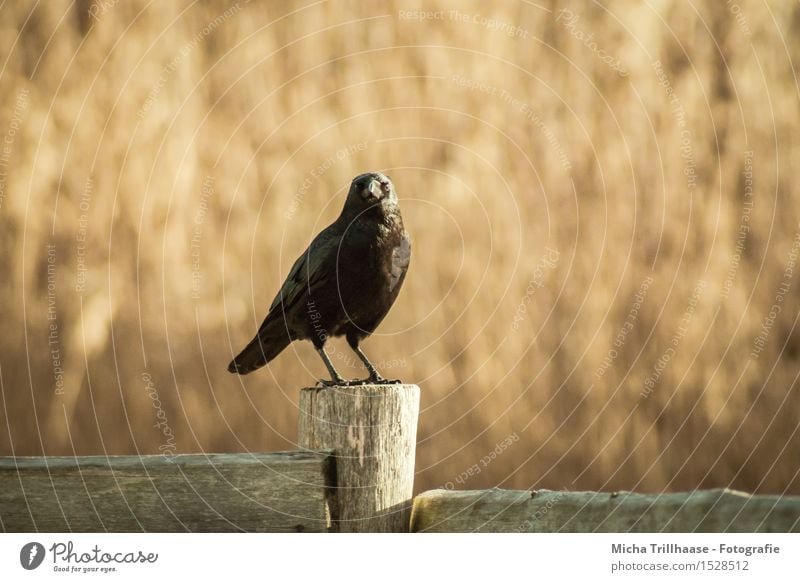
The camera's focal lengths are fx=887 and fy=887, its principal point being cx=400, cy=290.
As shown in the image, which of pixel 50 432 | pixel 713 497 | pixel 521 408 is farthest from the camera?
pixel 521 408

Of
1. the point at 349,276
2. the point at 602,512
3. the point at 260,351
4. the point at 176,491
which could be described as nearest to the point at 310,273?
the point at 349,276

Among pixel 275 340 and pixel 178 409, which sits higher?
pixel 275 340

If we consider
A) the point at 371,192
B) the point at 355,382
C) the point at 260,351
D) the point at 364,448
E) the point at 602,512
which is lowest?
the point at 602,512

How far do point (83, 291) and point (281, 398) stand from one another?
41.8 inches

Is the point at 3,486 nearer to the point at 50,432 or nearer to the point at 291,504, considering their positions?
the point at 291,504

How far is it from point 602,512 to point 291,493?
0.88m

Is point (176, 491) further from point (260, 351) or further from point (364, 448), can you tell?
point (260, 351)

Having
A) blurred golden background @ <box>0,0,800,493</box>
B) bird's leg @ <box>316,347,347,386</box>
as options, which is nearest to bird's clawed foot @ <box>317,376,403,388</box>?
bird's leg @ <box>316,347,347,386</box>

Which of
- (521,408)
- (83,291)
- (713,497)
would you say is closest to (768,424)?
(521,408)

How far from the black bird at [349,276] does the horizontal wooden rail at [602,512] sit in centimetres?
80

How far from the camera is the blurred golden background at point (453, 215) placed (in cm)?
424

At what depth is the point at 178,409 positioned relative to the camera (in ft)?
13.9

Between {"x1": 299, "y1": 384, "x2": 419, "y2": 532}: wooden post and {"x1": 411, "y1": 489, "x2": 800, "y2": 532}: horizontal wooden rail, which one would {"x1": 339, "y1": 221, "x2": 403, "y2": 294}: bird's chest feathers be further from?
{"x1": 411, "y1": 489, "x2": 800, "y2": 532}: horizontal wooden rail

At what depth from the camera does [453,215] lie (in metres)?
4.46
